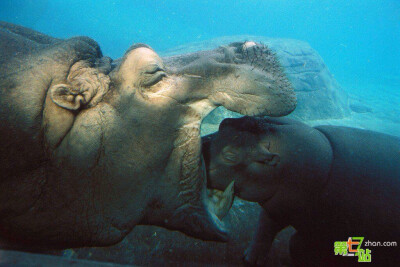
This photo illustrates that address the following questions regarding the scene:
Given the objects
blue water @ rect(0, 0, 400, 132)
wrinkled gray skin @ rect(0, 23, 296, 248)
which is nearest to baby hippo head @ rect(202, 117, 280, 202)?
wrinkled gray skin @ rect(0, 23, 296, 248)

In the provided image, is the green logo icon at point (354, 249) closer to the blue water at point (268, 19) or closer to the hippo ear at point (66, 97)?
the hippo ear at point (66, 97)

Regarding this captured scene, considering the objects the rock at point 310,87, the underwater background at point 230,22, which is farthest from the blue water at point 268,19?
the rock at point 310,87

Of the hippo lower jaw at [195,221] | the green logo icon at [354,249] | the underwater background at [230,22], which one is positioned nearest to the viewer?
the hippo lower jaw at [195,221]

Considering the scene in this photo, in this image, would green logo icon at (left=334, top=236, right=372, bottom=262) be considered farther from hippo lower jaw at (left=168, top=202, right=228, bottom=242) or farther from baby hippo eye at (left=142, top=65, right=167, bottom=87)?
baby hippo eye at (left=142, top=65, right=167, bottom=87)

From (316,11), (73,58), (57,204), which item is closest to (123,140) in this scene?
(57,204)

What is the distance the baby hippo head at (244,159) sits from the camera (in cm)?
195

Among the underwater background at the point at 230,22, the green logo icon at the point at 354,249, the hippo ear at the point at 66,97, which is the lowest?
the green logo icon at the point at 354,249

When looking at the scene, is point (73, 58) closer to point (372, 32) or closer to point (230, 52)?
point (230, 52)

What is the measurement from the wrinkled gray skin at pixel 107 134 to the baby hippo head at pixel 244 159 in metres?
0.36

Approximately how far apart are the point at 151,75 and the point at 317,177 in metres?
1.85

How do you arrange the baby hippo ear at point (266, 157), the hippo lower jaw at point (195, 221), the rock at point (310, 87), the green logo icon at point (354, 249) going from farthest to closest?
the rock at point (310, 87), the green logo icon at point (354, 249), the baby hippo ear at point (266, 157), the hippo lower jaw at point (195, 221)

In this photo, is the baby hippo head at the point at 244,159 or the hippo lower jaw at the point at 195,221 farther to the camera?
the baby hippo head at the point at 244,159

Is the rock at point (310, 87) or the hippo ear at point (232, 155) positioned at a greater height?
the rock at point (310, 87)

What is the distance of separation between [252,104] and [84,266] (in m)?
1.63
